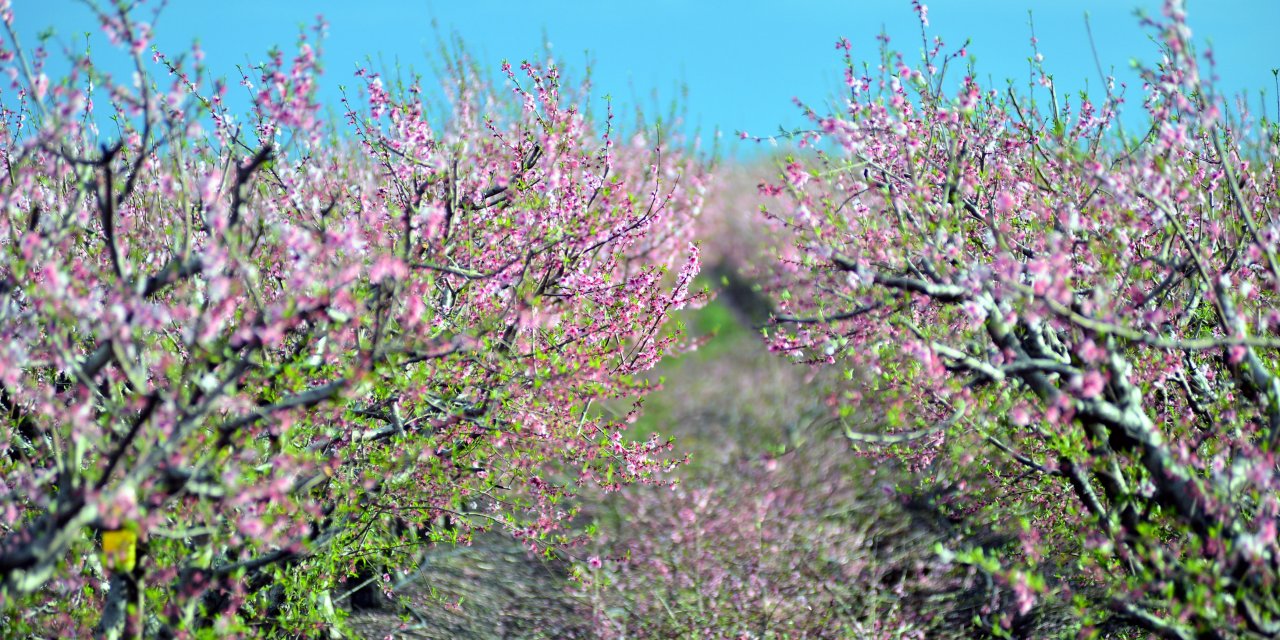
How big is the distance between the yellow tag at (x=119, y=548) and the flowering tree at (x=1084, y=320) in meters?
4.44

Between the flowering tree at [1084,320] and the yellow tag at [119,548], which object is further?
the flowering tree at [1084,320]

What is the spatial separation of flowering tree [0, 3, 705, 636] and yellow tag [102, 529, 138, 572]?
1 cm

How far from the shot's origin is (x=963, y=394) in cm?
684

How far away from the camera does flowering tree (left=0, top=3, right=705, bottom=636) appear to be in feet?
18.3

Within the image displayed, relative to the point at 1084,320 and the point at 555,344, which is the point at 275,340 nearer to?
the point at 555,344

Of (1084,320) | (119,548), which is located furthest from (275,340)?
(1084,320)

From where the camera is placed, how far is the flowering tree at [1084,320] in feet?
19.7

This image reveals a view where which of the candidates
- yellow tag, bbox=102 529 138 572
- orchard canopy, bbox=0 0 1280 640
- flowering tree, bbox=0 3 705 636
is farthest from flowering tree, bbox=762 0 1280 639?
yellow tag, bbox=102 529 138 572

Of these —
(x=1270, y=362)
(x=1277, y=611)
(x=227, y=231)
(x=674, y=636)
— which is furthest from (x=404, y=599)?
(x=1270, y=362)

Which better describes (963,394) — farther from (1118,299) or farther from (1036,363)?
(1118,299)

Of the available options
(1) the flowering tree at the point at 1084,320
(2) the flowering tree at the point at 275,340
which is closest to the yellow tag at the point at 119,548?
(2) the flowering tree at the point at 275,340

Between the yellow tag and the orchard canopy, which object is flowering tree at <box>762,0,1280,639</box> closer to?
the orchard canopy

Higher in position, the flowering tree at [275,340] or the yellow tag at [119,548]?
the flowering tree at [275,340]

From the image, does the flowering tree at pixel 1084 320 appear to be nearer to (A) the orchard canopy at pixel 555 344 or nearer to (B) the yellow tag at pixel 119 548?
(A) the orchard canopy at pixel 555 344
